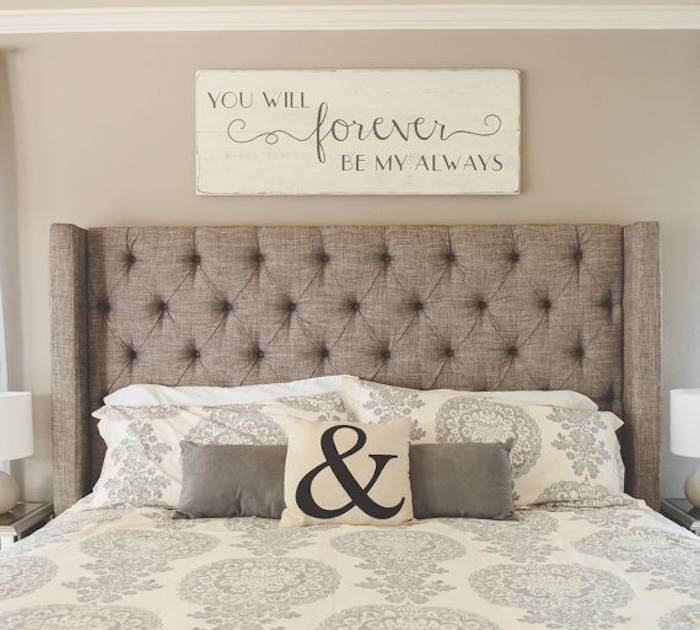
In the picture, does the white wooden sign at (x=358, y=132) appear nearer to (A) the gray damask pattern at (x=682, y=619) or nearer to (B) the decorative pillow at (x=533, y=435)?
(B) the decorative pillow at (x=533, y=435)

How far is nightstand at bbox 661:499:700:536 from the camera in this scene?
2094 mm

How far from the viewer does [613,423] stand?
2.21m

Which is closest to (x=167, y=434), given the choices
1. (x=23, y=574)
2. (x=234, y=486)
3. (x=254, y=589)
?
(x=234, y=486)

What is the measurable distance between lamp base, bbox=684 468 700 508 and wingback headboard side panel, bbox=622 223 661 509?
86 mm

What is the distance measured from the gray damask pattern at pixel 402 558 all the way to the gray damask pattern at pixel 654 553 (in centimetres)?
32

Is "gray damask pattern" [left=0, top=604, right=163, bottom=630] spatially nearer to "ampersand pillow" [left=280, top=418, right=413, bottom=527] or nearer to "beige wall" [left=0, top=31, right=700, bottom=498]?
"ampersand pillow" [left=280, top=418, right=413, bottom=527]

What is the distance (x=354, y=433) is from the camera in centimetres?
188

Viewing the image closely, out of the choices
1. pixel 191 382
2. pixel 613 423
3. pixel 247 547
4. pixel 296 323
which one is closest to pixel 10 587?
pixel 247 547

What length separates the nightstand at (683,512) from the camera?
2.09 metres

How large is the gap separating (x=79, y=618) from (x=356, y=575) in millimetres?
515

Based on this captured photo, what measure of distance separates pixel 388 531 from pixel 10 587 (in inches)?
31.7

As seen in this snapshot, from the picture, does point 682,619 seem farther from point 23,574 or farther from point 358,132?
point 358,132

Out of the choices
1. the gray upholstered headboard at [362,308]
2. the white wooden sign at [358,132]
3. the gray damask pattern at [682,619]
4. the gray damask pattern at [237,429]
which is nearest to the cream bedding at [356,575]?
the gray damask pattern at [682,619]

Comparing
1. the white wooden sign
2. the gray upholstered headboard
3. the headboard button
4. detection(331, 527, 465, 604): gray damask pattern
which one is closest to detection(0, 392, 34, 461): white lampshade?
the gray upholstered headboard
